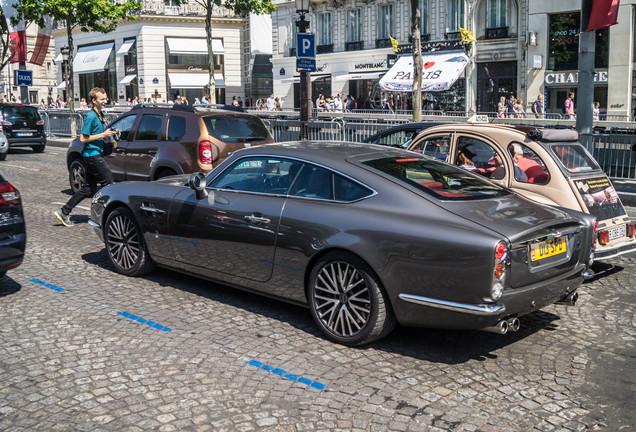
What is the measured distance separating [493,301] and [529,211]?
3.31 ft

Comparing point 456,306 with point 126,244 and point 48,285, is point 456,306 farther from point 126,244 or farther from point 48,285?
point 48,285

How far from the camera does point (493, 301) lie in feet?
14.9

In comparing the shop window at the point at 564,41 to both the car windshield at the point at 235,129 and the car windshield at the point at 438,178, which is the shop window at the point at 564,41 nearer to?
the car windshield at the point at 235,129

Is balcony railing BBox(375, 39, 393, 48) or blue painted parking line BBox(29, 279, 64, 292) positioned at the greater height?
balcony railing BBox(375, 39, 393, 48)

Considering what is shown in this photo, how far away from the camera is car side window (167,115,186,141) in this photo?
10.7m

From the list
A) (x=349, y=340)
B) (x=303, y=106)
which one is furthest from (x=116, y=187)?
(x=303, y=106)

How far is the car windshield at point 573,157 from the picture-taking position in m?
7.43

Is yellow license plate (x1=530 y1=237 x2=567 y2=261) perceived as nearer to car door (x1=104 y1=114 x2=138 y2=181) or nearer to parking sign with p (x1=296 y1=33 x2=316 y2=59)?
car door (x1=104 y1=114 x2=138 y2=181)

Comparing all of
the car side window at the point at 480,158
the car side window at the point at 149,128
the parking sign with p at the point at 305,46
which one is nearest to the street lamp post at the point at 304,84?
the parking sign with p at the point at 305,46

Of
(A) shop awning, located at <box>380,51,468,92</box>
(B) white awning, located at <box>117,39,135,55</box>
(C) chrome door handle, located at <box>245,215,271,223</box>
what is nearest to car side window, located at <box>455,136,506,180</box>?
(C) chrome door handle, located at <box>245,215,271,223</box>

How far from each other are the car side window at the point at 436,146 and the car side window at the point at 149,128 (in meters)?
4.53

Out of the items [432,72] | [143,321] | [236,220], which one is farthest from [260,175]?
[432,72]

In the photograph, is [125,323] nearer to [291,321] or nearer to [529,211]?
[291,321]

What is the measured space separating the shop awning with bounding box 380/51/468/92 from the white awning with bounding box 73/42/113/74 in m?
25.2
